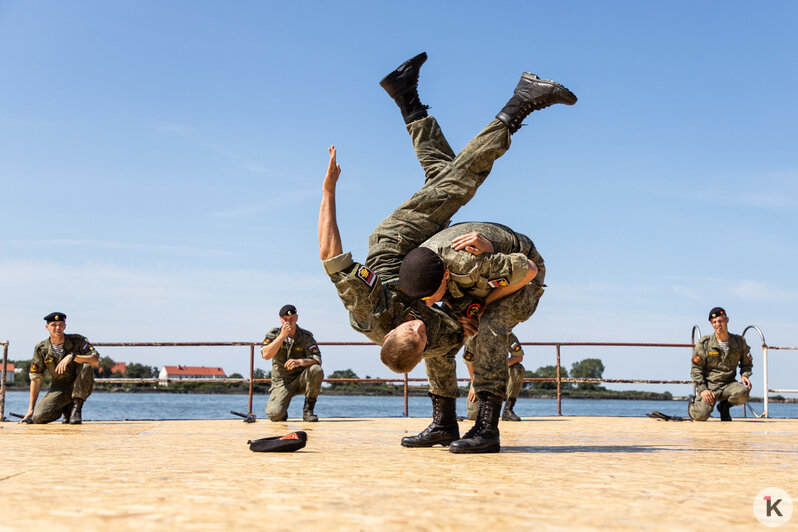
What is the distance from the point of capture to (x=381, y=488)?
84.4 inches

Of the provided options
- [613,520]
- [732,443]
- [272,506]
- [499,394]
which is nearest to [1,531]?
[272,506]

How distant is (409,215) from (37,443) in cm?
256

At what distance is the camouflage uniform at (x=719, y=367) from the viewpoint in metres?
8.64

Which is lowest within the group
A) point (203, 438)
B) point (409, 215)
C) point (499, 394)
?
point (203, 438)

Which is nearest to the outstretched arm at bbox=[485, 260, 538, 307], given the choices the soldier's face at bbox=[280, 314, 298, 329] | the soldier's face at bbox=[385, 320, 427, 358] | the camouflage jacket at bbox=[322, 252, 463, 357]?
the camouflage jacket at bbox=[322, 252, 463, 357]

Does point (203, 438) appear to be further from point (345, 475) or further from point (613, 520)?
point (613, 520)

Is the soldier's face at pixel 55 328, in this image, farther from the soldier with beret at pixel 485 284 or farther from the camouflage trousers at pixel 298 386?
the soldier with beret at pixel 485 284

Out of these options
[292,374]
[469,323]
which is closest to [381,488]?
[469,323]

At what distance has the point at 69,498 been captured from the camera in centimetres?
189

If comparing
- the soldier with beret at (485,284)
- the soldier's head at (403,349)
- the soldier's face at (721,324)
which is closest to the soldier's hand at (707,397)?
the soldier's face at (721,324)

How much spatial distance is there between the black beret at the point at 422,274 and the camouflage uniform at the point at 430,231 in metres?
0.26

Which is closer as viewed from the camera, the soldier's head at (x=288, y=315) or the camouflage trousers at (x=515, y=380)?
the camouflage trousers at (x=515, y=380)

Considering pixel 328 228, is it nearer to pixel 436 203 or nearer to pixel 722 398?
pixel 436 203

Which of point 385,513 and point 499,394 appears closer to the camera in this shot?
point 385,513
